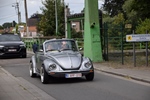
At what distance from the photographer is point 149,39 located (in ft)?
55.6

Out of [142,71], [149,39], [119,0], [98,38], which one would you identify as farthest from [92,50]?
[119,0]

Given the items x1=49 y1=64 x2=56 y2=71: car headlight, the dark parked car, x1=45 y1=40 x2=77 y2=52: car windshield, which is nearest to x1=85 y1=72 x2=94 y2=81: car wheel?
x1=49 y1=64 x2=56 y2=71: car headlight

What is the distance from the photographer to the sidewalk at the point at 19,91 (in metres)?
9.68

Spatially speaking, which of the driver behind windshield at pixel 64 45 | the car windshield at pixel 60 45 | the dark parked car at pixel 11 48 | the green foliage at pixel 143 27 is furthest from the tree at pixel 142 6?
the green foliage at pixel 143 27

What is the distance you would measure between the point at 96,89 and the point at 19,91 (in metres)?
2.22

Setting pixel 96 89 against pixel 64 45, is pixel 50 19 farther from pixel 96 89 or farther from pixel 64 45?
pixel 96 89

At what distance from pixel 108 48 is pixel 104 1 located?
4456cm

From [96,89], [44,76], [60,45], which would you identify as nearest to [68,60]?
[44,76]

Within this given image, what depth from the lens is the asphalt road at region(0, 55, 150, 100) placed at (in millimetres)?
9641

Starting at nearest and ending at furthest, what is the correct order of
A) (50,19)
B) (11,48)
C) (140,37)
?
(140,37), (11,48), (50,19)

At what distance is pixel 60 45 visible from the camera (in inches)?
538

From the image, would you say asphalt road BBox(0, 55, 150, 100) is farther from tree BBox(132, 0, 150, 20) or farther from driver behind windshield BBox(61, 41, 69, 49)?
tree BBox(132, 0, 150, 20)

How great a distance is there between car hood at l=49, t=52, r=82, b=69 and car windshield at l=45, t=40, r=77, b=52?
30.6 inches

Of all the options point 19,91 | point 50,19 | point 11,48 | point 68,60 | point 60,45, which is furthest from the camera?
point 50,19
